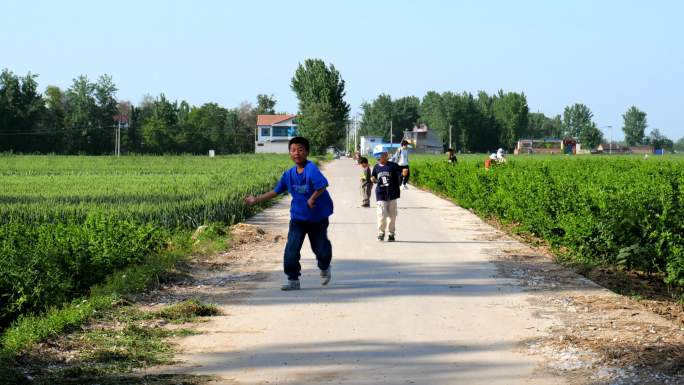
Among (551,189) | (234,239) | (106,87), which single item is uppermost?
(106,87)

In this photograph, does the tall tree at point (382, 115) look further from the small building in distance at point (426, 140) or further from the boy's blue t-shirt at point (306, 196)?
the boy's blue t-shirt at point (306, 196)

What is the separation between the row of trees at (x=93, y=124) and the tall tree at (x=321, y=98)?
877 inches

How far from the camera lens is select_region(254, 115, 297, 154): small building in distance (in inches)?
6038

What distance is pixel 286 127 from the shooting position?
154250mm

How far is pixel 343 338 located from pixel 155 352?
1.54m

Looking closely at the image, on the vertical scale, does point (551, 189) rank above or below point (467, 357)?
above

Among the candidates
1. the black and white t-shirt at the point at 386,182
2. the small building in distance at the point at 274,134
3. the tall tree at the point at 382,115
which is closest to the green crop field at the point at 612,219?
the black and white t-shirt at the point at 386,182

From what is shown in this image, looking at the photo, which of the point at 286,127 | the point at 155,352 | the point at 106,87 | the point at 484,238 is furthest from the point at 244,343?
the point at 286,127

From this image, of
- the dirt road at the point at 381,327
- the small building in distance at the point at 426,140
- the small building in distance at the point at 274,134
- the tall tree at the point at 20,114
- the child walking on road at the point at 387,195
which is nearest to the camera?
the dirt road at the point at 381,327

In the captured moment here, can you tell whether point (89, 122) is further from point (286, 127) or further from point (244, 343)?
point (244, 343)

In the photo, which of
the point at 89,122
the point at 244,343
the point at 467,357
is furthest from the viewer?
the point at 89,122

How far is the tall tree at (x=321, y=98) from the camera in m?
109

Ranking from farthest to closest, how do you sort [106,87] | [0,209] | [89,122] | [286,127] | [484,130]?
[484,130], [286,127], [106,87], [89,122], [0,209]

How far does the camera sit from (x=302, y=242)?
1009 cm
